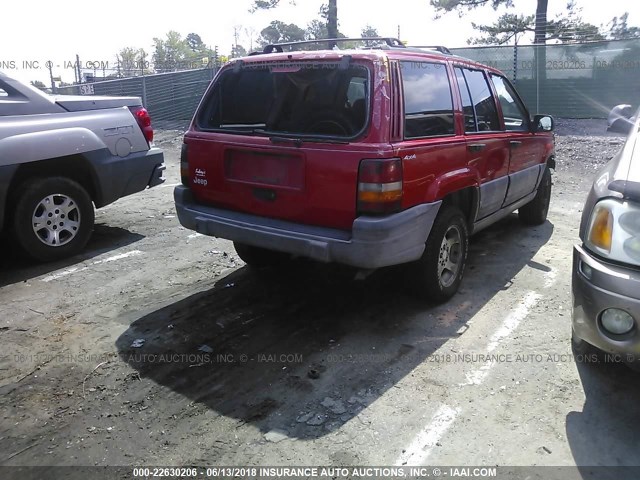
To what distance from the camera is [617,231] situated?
280 cm

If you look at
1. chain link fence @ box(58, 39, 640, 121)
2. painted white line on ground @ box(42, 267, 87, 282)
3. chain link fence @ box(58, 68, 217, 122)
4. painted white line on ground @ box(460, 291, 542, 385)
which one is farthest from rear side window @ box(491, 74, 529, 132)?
chain link fence @ box(58, 68, 217, 122)

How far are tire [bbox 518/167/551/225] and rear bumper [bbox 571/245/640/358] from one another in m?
3.59

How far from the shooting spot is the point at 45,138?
5180mm

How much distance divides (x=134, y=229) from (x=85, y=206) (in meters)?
0.99

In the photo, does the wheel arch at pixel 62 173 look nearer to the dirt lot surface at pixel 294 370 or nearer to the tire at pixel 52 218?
the tire at pixel 52 218

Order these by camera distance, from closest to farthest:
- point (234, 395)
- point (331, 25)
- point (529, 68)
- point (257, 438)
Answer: point (257, 438)
point (234, 395)
point (529, 68)
point (331, 25)

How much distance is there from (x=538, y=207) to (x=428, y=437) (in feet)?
14.5

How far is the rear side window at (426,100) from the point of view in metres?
3.80

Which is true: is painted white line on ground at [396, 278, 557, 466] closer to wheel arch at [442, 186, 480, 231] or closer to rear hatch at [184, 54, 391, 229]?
wheel arch at [442, 186, 480, 231]

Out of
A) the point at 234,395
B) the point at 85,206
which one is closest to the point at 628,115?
the point at 234,395

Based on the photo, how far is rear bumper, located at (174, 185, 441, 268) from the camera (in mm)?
3482

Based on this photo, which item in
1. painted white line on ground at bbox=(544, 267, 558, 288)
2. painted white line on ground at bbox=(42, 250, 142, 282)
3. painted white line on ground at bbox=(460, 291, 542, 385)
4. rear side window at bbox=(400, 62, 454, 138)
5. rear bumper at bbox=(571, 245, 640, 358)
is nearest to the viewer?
rear bumper at bbox=(571, 245, 640, 358)

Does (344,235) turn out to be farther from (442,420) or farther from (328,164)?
(442,420)

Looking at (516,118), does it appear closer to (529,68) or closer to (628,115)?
(628,115)
